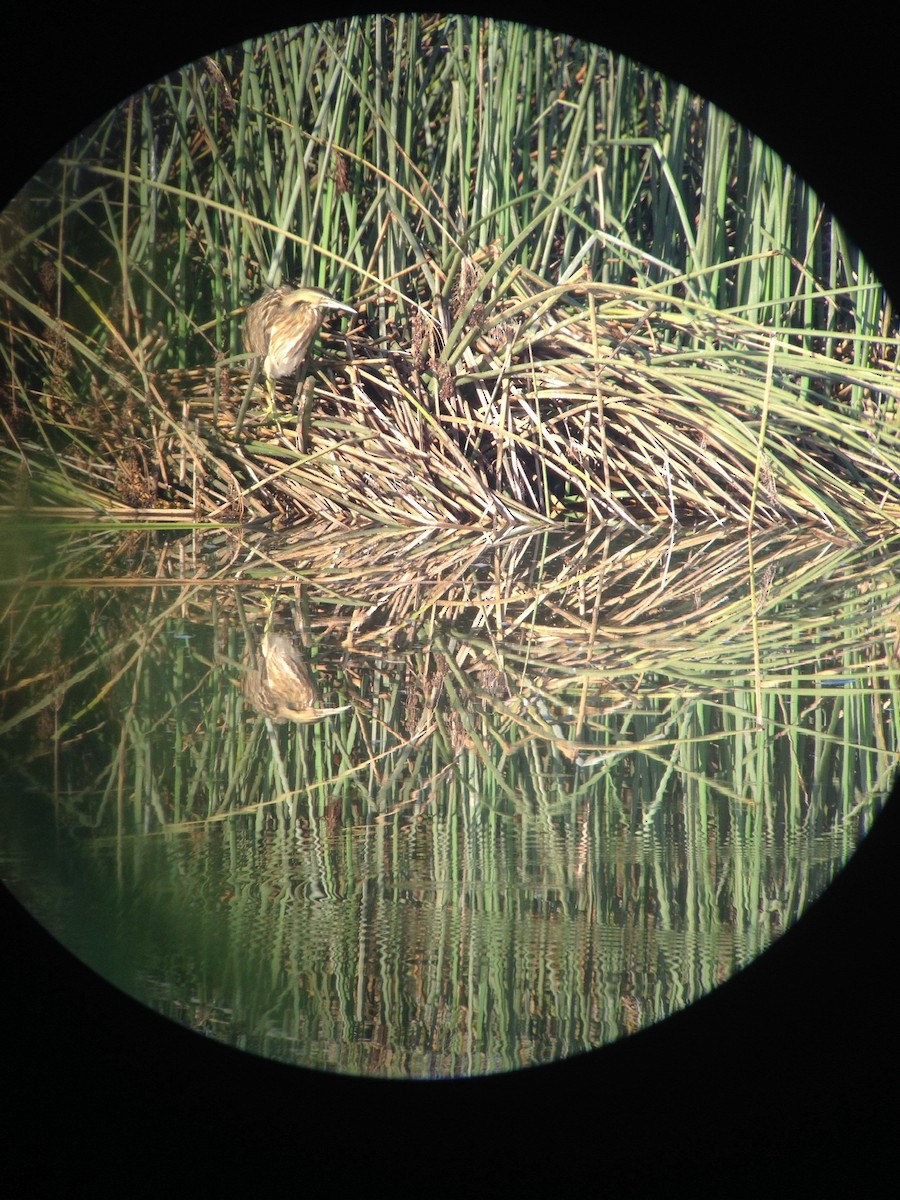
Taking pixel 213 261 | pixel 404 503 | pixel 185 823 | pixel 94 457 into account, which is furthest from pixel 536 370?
pixel 185 823

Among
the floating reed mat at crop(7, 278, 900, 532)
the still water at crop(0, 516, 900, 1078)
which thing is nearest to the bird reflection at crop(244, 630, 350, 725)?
the still water at crop(0, 516, 900, 1078)

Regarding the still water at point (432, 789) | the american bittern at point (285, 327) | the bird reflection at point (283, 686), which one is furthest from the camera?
the american bittern at point (285, 327)

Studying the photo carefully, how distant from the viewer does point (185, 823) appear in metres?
0.81

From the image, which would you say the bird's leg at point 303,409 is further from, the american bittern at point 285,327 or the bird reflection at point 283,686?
the bird reflection at point 283,686

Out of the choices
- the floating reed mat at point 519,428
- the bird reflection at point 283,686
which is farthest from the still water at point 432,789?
the floating reed mat at point 519,428

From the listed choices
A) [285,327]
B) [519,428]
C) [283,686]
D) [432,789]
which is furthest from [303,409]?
[432,789]

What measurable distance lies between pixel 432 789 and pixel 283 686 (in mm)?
287

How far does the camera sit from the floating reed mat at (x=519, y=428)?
1.97 metres

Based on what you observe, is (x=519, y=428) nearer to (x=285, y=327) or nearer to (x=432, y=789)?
(x=285, y=327)

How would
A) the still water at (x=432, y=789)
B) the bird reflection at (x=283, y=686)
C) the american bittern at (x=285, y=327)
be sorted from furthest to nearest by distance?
the american bittern at (x=285, y=327) < the bird reflection at (x=283, y=686) < the still water at (x=432, y=789)

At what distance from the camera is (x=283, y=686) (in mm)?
1112

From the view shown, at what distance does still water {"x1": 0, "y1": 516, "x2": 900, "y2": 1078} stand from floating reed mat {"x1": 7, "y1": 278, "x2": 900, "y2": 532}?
44 cm

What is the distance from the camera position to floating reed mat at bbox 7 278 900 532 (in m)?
1.97

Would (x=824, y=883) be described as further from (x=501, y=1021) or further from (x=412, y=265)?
(x=412, y=265)
